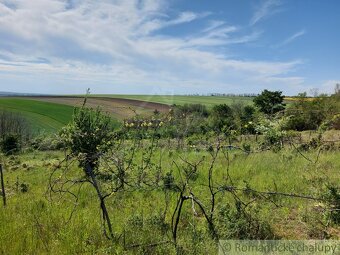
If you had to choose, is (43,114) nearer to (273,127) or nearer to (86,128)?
(86,128)

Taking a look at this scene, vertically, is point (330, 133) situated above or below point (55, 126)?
above

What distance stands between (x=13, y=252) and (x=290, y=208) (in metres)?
3.82

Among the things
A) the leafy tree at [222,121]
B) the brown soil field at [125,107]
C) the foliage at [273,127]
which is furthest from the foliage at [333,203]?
the brown soil field at [125,107]

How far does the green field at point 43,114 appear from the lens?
4797 cm

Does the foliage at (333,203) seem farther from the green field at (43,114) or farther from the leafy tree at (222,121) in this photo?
the green field at (43,114)

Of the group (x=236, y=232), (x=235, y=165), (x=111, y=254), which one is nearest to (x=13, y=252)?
(x=111, y=254)

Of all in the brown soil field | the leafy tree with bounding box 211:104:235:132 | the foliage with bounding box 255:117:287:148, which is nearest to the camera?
the foliage with bounding box 255:117:287:148

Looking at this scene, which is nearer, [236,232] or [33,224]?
[236,232]

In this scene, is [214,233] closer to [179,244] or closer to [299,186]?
[179,244]

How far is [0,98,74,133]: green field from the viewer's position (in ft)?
157

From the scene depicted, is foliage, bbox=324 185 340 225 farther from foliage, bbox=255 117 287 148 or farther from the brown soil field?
the brown soil field

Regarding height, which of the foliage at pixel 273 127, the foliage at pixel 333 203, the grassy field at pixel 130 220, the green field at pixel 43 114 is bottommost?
the green field at pixel 43 114

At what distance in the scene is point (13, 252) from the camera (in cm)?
289

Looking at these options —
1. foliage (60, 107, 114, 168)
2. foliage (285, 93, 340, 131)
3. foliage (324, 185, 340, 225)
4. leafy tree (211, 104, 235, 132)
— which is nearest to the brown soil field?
foliage (60, 107, 114, 168)
